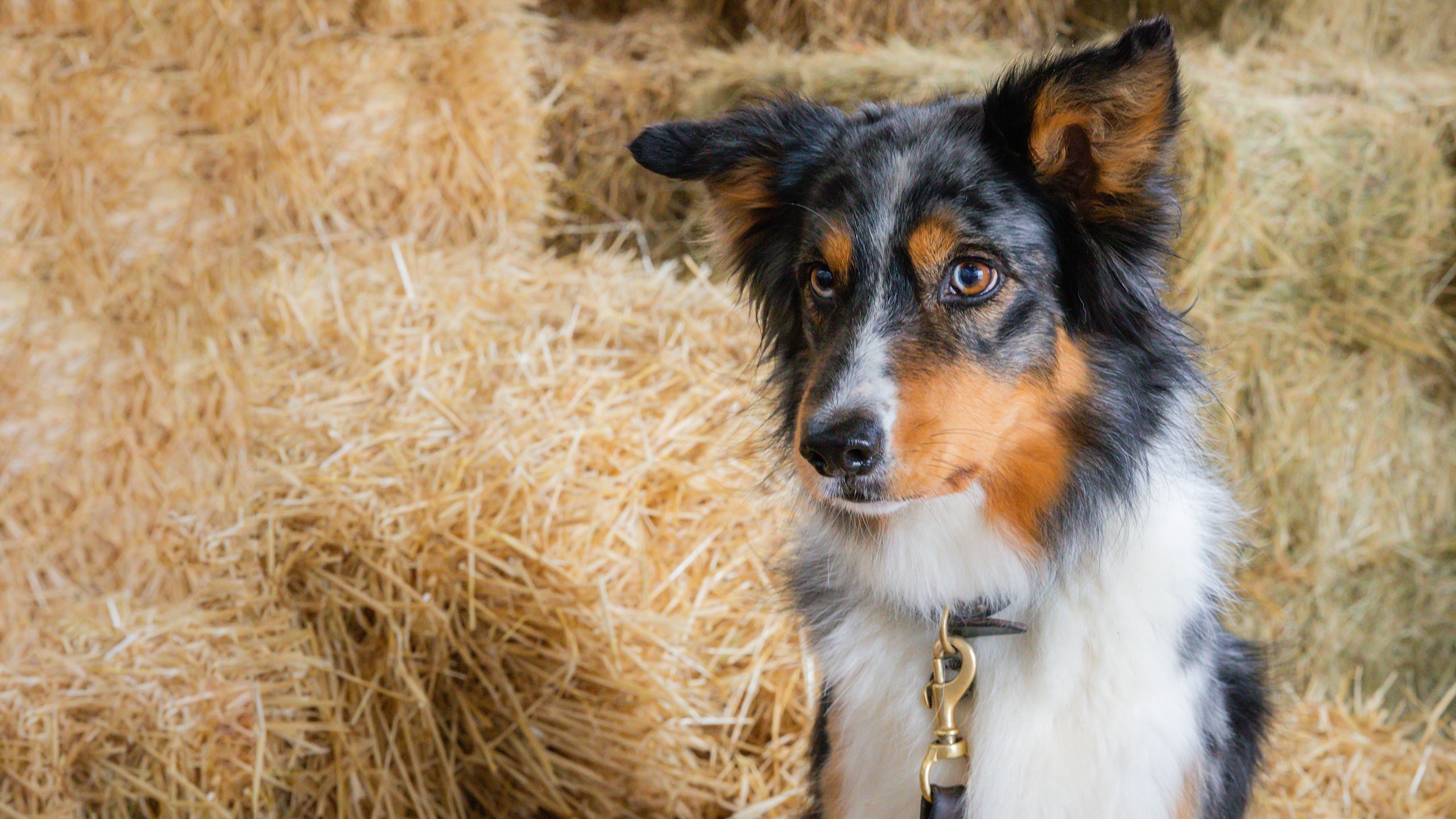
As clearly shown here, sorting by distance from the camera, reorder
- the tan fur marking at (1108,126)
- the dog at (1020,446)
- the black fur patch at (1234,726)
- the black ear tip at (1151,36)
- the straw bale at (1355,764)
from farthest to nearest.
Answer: the straw bale at (1355,764), the black fur patch at (1234,726), the dog at (1020,446), the tan fur marking at (1108,126), the black ear tip at (1151,36)

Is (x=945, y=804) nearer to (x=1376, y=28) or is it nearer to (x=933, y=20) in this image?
(x=933, y=20)

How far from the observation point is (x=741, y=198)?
8.38ft

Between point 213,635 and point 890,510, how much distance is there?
2.46 m

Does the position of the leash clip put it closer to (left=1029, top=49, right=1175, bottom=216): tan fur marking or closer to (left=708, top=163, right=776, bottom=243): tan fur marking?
(left=1029, top=49, right=1175, bottom=216): tan fur marking

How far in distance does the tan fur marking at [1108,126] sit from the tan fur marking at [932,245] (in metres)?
0.23

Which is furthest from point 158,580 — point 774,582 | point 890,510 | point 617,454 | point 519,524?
point 890,510

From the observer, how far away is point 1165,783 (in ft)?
7.00

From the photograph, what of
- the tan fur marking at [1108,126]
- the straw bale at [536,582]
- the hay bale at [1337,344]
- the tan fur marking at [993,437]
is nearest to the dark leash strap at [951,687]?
the tan fur marking at [993,437]

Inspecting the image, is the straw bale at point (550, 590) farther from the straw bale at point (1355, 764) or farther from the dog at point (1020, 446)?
the dog at point (1020, 446)

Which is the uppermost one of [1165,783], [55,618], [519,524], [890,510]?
[890,510]

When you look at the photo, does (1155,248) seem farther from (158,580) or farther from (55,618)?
(55,618)

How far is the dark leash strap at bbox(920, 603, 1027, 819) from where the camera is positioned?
2131 mm

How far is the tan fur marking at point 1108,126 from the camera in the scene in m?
1.95

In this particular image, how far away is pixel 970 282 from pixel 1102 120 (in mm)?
388
